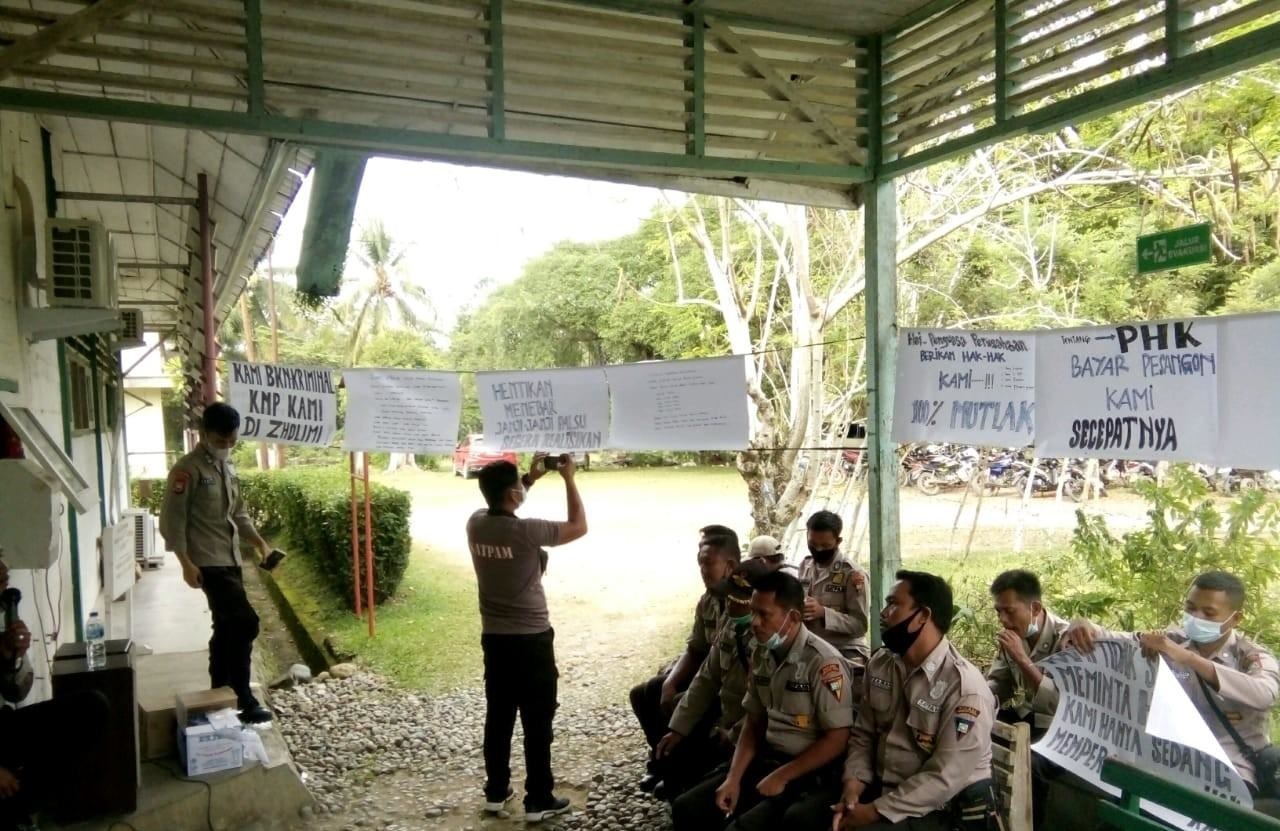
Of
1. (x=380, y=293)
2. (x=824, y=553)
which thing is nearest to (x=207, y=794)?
(x=824, y=553)

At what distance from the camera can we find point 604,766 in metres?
5.30

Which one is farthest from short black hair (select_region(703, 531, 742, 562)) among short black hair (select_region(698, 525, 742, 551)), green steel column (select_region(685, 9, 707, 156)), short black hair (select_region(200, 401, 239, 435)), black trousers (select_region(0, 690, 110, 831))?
black trousers (select_region(0, 690, 110, 831))

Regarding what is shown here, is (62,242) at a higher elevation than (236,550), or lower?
higher

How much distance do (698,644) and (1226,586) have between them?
2.44 m

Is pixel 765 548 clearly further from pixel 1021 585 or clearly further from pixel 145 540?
pixel 145 540

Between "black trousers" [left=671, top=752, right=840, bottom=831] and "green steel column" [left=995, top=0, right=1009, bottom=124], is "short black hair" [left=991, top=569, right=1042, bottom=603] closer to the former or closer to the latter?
"black trousers" [left=671, top=752, right=840, bottom=831]

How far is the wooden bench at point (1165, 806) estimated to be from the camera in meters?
2.29

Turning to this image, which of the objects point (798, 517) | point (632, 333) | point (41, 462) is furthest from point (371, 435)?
point (632, 333)

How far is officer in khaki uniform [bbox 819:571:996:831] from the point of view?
3051 mm

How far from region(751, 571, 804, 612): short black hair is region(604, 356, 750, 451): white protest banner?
1317mm

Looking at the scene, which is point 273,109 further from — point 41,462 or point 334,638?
point 334,638

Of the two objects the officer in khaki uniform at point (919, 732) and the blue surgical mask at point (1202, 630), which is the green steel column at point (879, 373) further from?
the blue surgical mask at point (1202, 630)

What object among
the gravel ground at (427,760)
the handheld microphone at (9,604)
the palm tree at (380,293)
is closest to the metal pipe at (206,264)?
the gravel ground at (427,760)

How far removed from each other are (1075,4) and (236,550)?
491 cm
